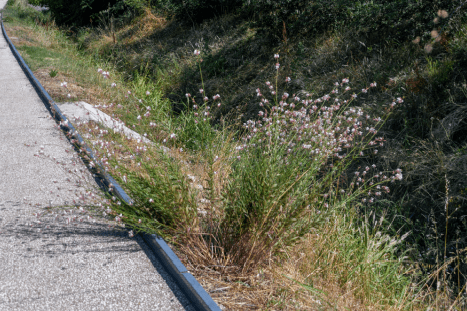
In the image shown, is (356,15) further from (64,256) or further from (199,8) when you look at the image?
(64,256)

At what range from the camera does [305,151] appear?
3.32 meters

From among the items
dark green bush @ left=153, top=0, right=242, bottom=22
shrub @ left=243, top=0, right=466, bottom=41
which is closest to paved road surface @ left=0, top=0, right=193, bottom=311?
shrub @ left=243, top=0, right=466, bottom=41

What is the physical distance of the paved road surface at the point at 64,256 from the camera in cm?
292

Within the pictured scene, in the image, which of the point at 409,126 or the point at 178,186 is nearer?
the point at 178,186

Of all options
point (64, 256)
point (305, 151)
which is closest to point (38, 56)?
point (64, 256)

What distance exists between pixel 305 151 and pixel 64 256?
254 cm

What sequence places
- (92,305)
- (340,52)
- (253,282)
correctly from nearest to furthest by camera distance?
(92,305) → (253,282) → (340,52)

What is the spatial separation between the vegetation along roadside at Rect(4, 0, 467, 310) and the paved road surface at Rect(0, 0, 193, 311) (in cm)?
31

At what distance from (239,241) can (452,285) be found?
267 cm

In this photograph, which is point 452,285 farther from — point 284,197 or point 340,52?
point 340,52

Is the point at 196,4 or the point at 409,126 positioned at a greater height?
the point at 196,4

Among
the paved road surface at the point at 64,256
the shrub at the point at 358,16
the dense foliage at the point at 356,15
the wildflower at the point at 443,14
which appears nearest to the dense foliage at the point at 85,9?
the dense foliage at the point at 356,15

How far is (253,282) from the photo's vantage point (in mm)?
3088

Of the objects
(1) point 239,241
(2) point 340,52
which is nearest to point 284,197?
(1) point 239,241
